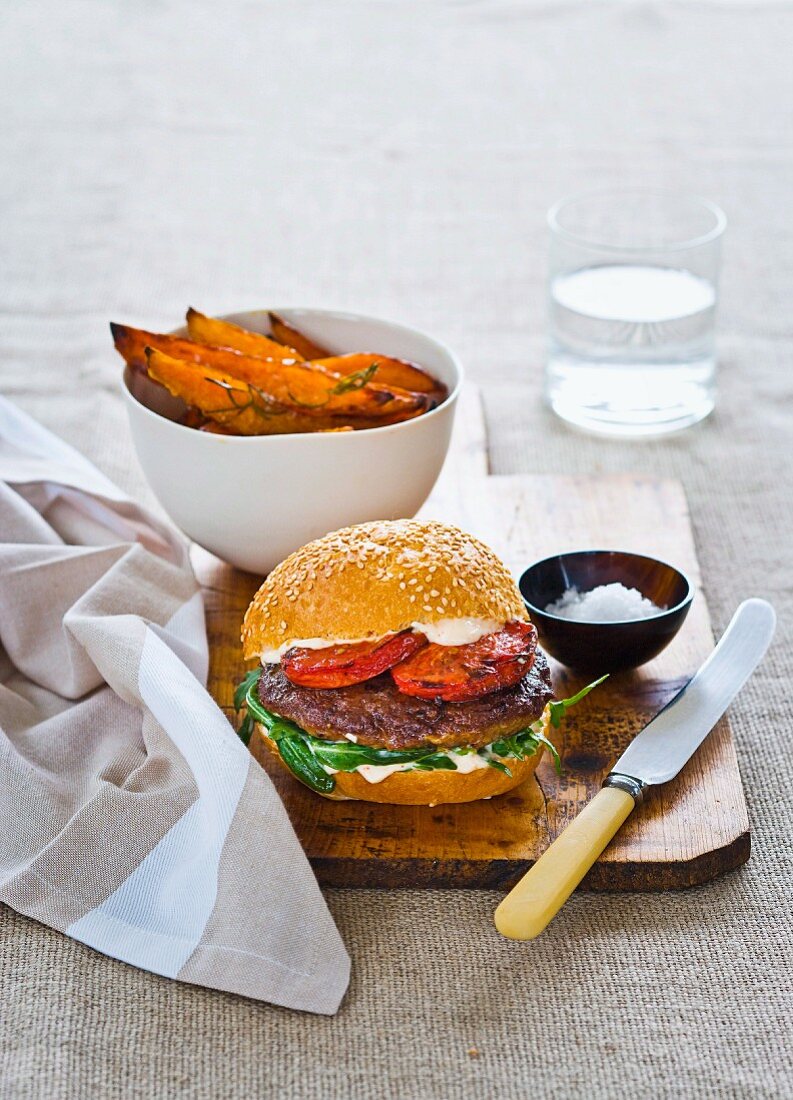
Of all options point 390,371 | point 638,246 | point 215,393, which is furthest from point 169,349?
point 638,246

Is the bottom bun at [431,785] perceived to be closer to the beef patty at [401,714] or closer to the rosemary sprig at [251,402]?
the beef patty at [401,714]

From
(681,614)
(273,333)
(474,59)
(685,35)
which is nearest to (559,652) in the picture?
(681,614)

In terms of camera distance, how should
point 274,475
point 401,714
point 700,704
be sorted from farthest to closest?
point 274,475
point 700,704
point 401,714

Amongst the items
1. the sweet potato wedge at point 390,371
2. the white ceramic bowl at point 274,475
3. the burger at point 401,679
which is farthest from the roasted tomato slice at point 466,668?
the sweet potato wedge at point 390,371

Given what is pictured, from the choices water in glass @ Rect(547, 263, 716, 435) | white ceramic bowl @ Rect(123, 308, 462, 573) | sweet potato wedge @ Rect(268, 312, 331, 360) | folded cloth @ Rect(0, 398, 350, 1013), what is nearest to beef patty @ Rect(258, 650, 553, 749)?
folded cloth @ Rect(0, 398, 350, 1013)

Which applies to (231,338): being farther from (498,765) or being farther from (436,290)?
(436,290)

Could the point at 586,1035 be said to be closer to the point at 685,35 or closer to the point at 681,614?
the point at 681,614

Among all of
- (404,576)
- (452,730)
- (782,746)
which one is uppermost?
(404,576)
